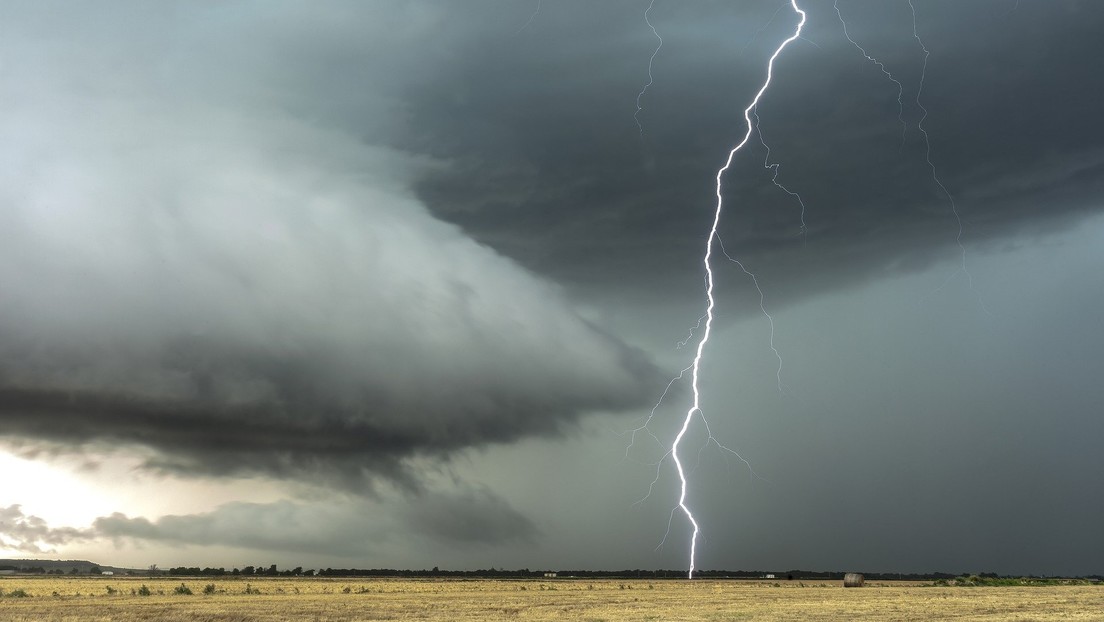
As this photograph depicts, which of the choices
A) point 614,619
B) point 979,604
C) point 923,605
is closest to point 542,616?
point 614,619

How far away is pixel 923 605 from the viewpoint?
141 feet

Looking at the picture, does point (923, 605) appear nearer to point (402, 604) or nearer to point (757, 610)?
point (757, 610)

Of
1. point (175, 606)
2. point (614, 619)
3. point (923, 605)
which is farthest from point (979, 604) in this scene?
point (175, 606)

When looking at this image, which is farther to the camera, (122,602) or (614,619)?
(122,602)

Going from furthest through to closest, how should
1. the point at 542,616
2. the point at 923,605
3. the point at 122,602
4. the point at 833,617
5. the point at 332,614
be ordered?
the point at 122,602 → the point at 923,605 → the point at 332,614 → the point at 542,616 → the point at 833,617

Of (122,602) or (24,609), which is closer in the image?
(24,609)

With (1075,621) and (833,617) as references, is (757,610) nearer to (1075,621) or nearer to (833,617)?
(833,617)

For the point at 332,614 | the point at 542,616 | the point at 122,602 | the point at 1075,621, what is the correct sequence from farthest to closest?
1. the point at 122,602
2. the point at 332,614
3. the point at 542,616
4. the point at 1075,621

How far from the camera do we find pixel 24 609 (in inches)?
1769

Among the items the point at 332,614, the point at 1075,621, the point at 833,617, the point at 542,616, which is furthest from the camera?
the point at 332,614

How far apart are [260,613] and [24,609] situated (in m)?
13.8

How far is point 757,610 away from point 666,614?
4732 mm

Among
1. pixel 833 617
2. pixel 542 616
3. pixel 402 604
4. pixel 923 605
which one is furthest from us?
pixel 402 604

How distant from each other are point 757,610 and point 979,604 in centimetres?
1341
